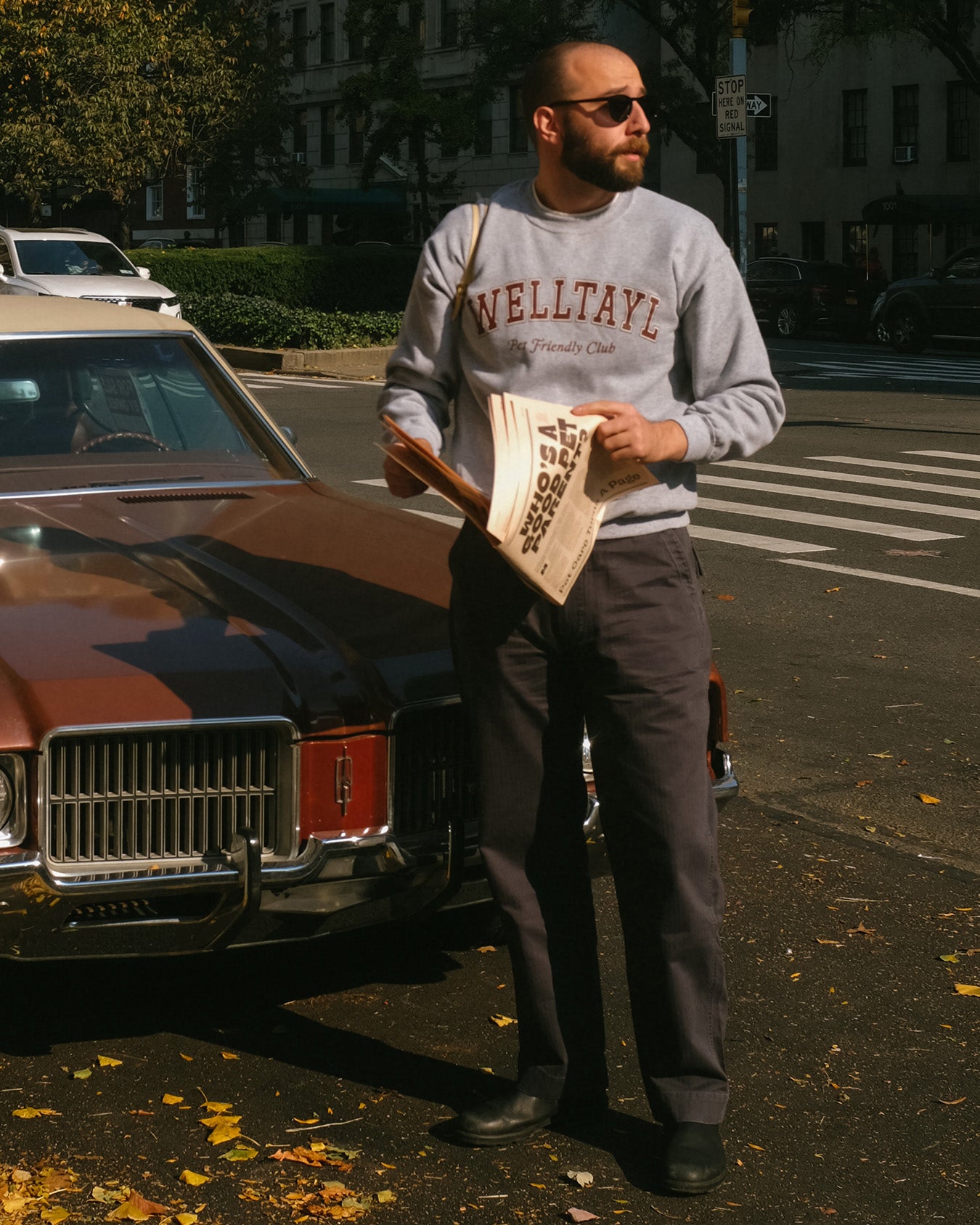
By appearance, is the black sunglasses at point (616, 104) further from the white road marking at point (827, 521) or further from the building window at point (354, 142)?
the building window at point (354, 142)

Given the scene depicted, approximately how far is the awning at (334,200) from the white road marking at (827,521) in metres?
48.2

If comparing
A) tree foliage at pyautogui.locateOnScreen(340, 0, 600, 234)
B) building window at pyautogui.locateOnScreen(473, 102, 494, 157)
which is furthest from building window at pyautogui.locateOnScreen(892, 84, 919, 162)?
building window at pyautogui.locateOnScreen(473, 102, 494, 157)

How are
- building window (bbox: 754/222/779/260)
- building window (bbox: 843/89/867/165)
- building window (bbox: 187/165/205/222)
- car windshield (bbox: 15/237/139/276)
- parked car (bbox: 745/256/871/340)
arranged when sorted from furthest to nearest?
building window (bbox: 187/165/205/222)
building window (bbox: 754/222/779/260)
building window (bbox: 843/89/867/165)
parked car (bbox: 745/256/871/340)
car windshield (bbox: 15/237/139/276)

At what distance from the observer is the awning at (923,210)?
42375mm

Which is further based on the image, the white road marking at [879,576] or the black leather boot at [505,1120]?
the white road marking at [879,576]

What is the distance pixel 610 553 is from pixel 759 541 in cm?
840

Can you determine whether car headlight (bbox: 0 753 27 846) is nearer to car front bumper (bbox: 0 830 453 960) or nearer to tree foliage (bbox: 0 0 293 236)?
car front bumper (bbox: 0 830 453 960)

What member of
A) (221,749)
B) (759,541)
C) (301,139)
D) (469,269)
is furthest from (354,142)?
(469,269)

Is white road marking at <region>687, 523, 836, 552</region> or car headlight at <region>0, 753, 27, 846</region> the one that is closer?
car headlight at <region>0, 753, 27, 846</region>

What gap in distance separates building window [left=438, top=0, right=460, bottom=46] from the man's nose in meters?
60.8

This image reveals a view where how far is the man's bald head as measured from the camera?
3.39 metres

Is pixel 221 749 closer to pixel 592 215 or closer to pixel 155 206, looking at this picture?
pixel 592 215

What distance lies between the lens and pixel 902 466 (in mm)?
15648

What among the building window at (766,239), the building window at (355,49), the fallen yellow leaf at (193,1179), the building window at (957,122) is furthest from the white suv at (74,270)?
the building window at (355,49)
